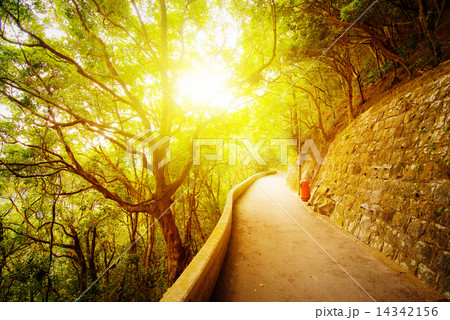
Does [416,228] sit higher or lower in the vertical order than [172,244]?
higher

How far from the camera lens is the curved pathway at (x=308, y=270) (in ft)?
10.2

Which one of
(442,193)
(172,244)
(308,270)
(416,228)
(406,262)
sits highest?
(442,193)

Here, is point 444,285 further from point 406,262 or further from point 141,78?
point 141,78

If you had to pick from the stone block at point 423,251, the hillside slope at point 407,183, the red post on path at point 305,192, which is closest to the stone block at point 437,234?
the hillside slope at point 407,183

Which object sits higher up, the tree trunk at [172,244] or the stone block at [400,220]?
the stone block at [400,220]

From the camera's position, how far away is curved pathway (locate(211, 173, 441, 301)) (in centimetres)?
312

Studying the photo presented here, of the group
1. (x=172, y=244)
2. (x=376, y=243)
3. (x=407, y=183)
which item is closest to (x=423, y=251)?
(x=376, y=243)

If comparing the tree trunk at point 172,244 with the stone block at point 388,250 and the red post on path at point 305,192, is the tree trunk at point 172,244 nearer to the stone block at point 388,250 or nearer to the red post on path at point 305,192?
the red post on path at point 305,192

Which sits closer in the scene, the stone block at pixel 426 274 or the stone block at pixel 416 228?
the stone block at pixel 426 274

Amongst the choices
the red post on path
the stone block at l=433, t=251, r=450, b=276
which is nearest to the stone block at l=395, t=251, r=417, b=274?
the stone block at l=433, t=251, r=450, b=276

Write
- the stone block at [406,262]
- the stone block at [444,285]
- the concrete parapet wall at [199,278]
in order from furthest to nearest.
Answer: the stone block at [406,262] < the stone block at [444,285] < the concrete parapet wall at [199,278]

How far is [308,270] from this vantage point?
12.6 feet

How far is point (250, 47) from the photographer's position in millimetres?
8242

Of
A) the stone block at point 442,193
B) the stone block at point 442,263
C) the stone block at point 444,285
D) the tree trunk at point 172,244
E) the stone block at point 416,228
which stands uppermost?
the stone block at point 442,193
